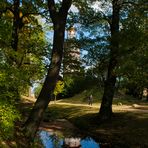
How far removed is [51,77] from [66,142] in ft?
28.3

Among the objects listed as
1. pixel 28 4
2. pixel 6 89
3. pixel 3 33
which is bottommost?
pixel 6 89

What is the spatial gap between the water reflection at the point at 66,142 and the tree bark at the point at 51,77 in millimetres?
5995

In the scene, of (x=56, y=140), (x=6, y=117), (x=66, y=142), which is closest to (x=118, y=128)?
(x=56, y=140)

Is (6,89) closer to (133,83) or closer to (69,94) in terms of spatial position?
(133,83)

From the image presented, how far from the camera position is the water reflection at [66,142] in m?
24.7

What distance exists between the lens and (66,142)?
2597cm

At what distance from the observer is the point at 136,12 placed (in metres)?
30.2

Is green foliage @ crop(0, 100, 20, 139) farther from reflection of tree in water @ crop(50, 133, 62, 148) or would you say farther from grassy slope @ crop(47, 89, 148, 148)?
grassy slope @ crop(47, 89, 148, 148)

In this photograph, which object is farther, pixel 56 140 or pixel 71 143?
pixel 56 140

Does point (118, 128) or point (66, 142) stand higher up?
point (118, 128)

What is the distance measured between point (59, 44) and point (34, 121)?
144 inches

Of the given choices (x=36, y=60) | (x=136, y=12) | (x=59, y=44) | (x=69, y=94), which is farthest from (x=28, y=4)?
(x=69, y=94)

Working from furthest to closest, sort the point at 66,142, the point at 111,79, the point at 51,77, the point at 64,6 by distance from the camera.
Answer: the point at 111,79 < the point at 66,142 < the point at 64,6 < the point at 51,77

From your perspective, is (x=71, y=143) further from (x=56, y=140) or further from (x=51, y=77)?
(x=51, y=77)
